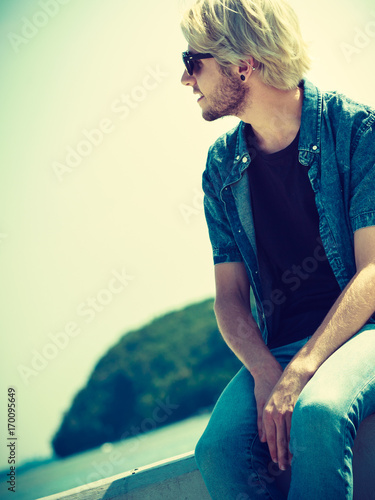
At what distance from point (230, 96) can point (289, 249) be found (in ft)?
2.70

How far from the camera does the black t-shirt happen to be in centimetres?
186

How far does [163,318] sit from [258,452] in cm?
1408

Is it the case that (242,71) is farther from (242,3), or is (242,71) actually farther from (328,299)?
(328,299)

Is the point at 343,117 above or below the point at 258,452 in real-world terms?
above

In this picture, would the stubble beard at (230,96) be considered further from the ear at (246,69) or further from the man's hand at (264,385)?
the man's hand at (264,385)

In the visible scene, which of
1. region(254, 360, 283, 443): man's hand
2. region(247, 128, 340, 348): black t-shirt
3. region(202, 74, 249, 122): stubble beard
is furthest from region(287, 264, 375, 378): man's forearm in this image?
region(202, 74, 249, 122): stubble beard

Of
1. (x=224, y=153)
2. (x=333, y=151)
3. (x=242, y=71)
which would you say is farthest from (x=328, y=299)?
(x=242, y=71)

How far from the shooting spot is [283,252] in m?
1.99

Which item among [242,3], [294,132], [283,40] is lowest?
[294,132]

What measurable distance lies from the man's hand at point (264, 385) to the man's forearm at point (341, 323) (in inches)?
5.0

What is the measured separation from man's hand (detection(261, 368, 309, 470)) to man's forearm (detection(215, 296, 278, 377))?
8.4 inches

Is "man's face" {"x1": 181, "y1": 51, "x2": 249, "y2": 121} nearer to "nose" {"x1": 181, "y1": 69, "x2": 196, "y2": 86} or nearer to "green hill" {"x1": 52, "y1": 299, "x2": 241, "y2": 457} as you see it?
"nose" {"x1": 181, "y1": 69, "x2": 196, "y2": 86}

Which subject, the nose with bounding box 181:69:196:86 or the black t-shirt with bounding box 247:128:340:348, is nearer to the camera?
the black t-shirt with bounding box 247:128:340:348

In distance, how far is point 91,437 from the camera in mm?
13164
